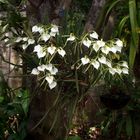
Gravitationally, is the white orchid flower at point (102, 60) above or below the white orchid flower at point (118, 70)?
above

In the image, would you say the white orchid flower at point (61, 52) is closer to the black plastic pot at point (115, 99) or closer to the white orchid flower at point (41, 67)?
the white orchid flower at point (41, 67)

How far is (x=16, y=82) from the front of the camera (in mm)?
4918

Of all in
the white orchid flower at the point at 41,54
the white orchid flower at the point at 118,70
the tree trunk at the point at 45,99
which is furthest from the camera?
the tree trunk at the point at 45,99

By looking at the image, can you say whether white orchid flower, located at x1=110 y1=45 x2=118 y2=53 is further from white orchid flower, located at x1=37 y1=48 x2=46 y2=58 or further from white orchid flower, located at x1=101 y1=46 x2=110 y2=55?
white orchid flower, located at x1=37 y1=48 x2=46 y2=58

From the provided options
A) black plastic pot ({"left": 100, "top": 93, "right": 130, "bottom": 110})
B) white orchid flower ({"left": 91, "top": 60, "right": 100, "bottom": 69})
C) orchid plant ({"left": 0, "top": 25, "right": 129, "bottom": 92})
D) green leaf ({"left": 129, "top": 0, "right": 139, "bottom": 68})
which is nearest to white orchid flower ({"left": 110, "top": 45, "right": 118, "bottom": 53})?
orchid plant ({"left": 0, "top": 25, "right": 129, "bottom": 92})

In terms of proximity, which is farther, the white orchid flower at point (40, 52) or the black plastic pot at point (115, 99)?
the black plastic pot at point (115, 99)

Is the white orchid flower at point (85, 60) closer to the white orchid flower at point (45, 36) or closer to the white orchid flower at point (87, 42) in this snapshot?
the white orchid flower at point (87, 42)

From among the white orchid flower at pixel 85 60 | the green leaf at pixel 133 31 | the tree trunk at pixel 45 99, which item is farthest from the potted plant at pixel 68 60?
the green leaf at pixel 133 31

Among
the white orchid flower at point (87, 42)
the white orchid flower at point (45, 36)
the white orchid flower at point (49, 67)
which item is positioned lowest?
the white orchid flower at point (49, 67)

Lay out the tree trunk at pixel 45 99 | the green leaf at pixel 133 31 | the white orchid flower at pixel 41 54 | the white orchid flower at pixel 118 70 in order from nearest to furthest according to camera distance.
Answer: the white orchid flower at pixel 41 54 → the white orchid flower at pixel 118 70 → the tree trunk at pixel 45 99 → the green leaf at pixel 133 31

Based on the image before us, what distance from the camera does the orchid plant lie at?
90.0 inches

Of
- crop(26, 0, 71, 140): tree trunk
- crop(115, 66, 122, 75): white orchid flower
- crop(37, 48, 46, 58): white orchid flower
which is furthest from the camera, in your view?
crop(26, 0, 71, 140): tree trunk

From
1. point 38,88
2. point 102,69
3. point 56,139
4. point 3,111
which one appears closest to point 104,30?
point 102,69

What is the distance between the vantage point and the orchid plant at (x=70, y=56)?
90.0 inches
